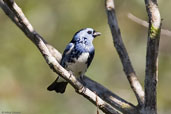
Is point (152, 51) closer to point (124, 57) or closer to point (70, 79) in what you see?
point (70, 79)

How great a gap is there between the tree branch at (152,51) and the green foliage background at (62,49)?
9.97ft

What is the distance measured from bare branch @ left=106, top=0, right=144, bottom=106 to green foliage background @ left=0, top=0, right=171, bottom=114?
2.33 metres

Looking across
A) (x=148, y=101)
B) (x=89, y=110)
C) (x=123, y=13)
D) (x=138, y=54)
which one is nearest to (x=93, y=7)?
(x=123, y=13)

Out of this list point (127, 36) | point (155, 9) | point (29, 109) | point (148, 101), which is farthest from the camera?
point (127, 36)

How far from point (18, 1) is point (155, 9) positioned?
395 cm

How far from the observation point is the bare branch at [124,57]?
441 centimetres

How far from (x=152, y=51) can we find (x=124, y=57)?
0.93 metres

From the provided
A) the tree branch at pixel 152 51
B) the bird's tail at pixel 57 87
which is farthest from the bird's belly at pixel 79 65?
the tree branch at pixel 152 51

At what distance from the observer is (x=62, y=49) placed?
730cm

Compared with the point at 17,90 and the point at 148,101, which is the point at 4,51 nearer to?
the point at 17,90

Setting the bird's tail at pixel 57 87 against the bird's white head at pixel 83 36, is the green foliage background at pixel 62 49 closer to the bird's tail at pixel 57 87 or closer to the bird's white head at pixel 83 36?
Result: the bird's tail at pixel 57 87

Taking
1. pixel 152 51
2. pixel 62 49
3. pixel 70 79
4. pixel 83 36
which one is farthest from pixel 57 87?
pixel 152 51

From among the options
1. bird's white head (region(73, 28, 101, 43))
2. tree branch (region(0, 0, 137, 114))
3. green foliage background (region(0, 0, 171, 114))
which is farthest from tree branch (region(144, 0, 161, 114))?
green foliage background (region(0, 0, 171, 114))

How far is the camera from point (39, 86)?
7.23m
